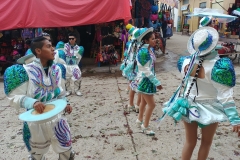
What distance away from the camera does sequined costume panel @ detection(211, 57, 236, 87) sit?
1976 millimetres

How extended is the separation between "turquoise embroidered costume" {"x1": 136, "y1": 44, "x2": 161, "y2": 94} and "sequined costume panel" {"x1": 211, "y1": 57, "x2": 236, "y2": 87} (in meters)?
1.40

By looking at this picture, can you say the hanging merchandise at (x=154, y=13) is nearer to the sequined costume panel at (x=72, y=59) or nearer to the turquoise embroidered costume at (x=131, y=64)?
the sequined costume panel at (x=72, y=59)

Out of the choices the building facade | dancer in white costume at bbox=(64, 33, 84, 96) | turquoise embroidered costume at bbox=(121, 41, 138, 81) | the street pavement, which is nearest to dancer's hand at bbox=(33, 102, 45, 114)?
the street pavement

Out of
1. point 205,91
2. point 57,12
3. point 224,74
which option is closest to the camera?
point 224,74

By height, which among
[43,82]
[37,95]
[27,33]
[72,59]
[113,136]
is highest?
[27,33]

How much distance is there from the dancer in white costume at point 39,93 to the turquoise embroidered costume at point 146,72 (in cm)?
142

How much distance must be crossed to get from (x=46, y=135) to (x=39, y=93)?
44 cm

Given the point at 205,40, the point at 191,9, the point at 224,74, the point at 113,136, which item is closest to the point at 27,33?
the point at 113,136

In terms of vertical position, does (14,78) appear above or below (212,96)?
above

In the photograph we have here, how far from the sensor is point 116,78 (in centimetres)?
798

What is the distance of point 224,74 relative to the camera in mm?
1978

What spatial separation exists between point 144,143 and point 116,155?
0.54m

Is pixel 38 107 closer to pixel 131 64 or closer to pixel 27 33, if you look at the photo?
pixel 131 64

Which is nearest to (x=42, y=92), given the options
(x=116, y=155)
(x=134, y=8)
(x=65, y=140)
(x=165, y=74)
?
(x=65, y=140)
